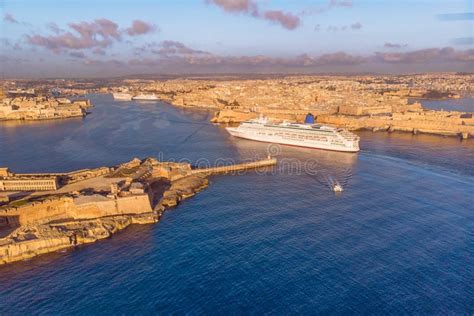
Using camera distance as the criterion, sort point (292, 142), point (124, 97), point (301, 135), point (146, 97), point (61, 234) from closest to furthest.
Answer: point (61, 234) → point (301, 135) → point (292, 142) → point (124, 97) → point (146, 97)

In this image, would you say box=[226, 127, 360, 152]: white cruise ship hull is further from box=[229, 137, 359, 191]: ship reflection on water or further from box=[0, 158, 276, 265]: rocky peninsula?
box=[0, 158, 276, 265]: rocky peninsula

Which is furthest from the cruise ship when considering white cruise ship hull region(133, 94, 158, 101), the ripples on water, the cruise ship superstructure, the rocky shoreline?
white cruise ship hull region(133, 94, 158, 101)

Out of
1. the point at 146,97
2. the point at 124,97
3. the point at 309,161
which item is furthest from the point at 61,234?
the point at 124,97

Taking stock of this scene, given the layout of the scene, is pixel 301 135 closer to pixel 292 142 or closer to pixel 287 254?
pixel 292 142

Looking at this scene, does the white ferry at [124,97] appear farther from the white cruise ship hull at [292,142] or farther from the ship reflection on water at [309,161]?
the ship reflection on water at [309,161]

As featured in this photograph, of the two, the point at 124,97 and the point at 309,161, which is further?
the point at 124,97

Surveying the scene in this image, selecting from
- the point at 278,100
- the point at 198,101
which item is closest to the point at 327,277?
the point at 278,100

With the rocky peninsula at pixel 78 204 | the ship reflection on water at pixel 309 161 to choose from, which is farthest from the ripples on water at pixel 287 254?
the rocky peninsula at pixel 78 204
